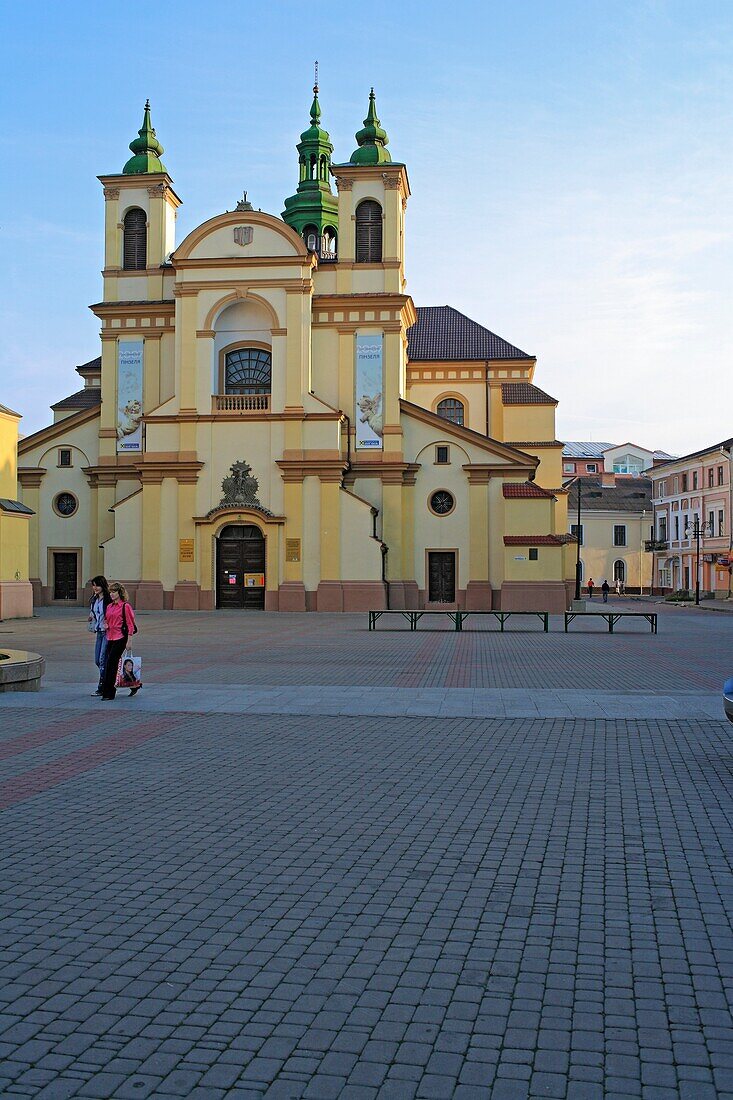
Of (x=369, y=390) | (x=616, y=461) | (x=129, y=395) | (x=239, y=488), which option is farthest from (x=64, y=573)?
(x=616, y=461)

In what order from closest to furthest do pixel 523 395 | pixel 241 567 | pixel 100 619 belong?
pixel 100 619
pixel 241 567
pixel 523 395

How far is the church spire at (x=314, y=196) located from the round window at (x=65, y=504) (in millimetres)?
19827

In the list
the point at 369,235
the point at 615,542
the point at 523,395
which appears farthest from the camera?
the point at 615,542

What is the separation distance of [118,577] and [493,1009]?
132 feet

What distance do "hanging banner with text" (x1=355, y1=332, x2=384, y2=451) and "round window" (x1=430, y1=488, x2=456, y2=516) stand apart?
3329 mm

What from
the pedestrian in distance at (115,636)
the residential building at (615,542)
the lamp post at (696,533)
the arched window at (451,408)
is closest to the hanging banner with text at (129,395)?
the arched window at (451,408)

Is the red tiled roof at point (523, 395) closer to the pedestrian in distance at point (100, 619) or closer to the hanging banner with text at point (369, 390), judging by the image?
the hanging banner with text at point (369, 390)

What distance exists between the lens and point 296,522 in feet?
139

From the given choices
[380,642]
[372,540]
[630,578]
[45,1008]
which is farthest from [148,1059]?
[630,578]

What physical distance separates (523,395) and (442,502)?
10.5m

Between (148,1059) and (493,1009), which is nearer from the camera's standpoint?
(148,1059)

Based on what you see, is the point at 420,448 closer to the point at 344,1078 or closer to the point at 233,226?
the point at 233,226

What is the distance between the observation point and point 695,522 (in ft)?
220

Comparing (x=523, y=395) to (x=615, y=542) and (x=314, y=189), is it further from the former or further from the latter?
(x=615, y=542)
